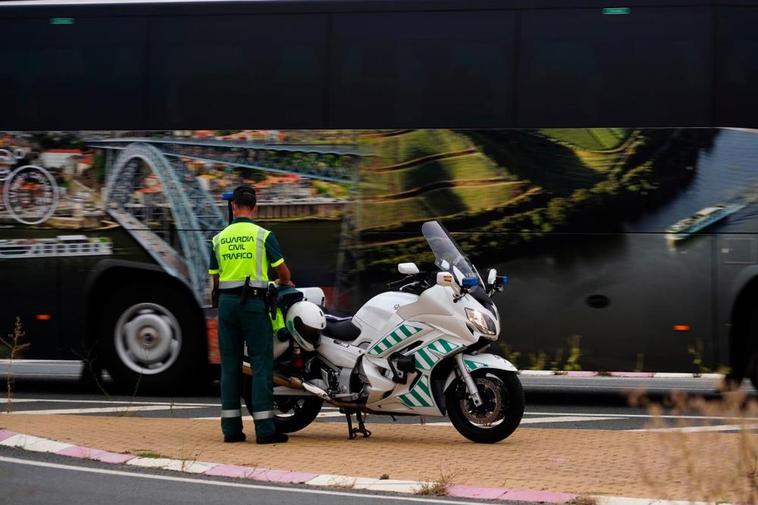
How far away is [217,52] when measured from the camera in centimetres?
1416

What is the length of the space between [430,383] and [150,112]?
5278 millimetres

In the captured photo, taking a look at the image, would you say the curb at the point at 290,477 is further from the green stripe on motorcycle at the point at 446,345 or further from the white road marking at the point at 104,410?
the white road marking at the point at 104,410

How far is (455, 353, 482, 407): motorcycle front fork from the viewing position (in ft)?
33.4

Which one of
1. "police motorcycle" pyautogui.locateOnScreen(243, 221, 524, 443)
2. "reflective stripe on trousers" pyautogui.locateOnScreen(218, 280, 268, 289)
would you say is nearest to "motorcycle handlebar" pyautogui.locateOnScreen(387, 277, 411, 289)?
"police motorcycle" pyautogui.locateOnScreen(243, 221, 524, 443)

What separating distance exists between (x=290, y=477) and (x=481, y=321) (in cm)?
Answer: 221

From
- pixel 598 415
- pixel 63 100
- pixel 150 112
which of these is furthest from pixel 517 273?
pixel 63 100

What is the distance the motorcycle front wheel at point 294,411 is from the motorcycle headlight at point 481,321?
4.74 ft

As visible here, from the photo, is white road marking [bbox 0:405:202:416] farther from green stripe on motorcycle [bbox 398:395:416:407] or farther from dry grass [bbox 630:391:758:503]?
dry grass [bbox 630:391:758:503]

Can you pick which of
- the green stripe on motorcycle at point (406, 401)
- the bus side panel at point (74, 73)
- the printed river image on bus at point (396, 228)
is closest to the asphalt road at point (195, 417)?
the printed river image on bus at point (396, 228)

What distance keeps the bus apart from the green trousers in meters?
3.11

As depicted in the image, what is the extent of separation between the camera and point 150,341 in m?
14.3

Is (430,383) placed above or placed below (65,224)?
below

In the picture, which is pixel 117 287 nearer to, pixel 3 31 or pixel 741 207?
pixel 3 31

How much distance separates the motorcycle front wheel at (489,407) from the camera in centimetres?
1017
